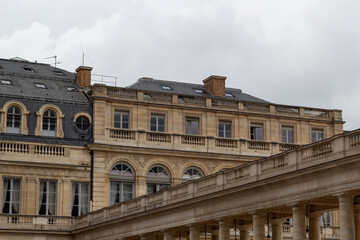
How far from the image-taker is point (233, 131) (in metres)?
67.9

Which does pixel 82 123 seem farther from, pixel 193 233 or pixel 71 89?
pixel 193 233

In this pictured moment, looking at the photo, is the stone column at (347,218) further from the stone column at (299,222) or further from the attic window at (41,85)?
the attic window at (41,85)

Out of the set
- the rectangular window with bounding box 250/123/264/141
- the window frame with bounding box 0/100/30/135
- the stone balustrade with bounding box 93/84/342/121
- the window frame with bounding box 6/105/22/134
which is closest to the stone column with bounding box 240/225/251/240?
the stone balustrade with bounding box 93/84/342/121

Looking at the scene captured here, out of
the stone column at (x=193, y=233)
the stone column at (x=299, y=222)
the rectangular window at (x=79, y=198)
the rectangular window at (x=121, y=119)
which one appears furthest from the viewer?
the rectangular window at (x=121, y=119)

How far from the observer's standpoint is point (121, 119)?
2557 inches

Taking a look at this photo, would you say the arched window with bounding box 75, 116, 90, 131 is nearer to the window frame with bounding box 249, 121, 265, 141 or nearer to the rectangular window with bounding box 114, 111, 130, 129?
the rectangular window with bounding box 114, 111, 130, 129

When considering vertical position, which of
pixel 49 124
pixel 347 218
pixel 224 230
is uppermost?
pixel 49 124

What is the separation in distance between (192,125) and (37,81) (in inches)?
512

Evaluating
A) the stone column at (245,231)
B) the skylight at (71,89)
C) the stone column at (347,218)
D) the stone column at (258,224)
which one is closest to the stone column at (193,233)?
the stone column at (245,231)

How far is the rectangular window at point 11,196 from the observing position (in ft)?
198

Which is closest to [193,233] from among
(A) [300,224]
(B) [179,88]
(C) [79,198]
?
(A) [300,224]

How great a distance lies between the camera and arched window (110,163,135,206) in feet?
207

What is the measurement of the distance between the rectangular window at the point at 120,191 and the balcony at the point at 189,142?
10.1 ft

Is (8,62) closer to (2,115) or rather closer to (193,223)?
(2,115)
